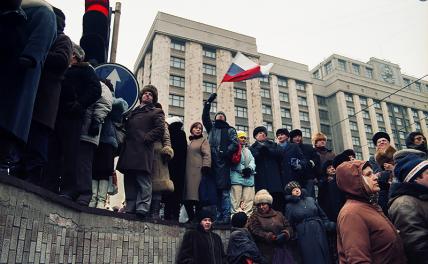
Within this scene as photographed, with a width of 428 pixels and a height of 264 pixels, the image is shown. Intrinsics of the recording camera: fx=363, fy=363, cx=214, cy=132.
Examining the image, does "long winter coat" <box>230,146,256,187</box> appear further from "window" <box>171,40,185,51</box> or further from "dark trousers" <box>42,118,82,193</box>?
"window" <box>171,40,185,51</box>

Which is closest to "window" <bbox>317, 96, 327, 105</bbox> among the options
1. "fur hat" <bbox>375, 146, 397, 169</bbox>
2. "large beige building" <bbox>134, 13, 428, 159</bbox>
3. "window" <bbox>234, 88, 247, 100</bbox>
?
"large beige building" <bbox>134, 13, 428, 159</bbox>

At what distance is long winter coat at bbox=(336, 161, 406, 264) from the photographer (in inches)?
114

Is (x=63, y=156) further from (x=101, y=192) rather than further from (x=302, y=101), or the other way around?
(x=302, y=101)

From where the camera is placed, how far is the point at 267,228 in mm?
5453

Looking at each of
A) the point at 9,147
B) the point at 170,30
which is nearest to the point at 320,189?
the point at 9,147

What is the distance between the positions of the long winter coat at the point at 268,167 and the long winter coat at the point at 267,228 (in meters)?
0.82

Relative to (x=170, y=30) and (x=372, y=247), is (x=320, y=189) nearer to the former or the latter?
(x=372, y=247)

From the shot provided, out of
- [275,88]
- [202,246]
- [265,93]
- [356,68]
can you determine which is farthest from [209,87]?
[202,246]

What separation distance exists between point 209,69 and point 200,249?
127ft

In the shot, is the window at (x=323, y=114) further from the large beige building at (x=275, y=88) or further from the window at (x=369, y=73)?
the window at (x=369, y=73)

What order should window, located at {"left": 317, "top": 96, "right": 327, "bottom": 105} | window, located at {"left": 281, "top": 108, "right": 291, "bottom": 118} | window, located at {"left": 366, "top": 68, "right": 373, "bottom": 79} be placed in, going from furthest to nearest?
window, located at {"left": 366, "top": 68, "right": 373, "bottom": 79} < window, located at {"left": 317, "top": 96, "right": 327, "bottom": 105} < window, located at {"left": 281, "top": 108, "right": 291, "bottom": 118}

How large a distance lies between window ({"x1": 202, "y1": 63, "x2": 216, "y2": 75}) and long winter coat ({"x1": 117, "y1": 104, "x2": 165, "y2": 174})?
122 ft

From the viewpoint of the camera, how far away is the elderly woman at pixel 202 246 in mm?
4652

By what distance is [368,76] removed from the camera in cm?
6241
